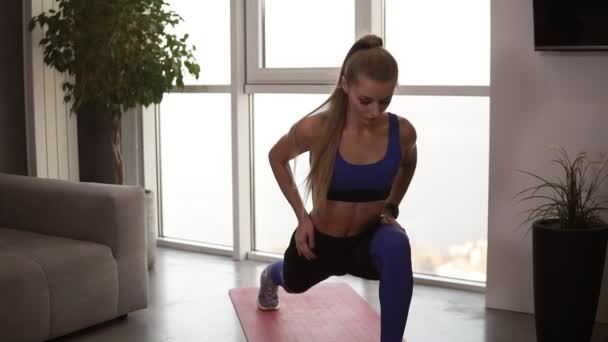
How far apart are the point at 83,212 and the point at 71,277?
325 mm

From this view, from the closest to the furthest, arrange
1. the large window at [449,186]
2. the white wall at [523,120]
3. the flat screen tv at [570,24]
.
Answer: the flat screen tv at [570,24] < the white wall at [523,120] < the large window at [449,186]

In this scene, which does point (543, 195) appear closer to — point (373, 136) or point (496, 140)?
point (496, 140)

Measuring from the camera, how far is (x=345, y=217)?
9.46 feet

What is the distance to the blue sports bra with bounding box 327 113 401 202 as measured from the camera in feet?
9.22

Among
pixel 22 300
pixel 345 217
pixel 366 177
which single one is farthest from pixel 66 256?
pixel 366 177

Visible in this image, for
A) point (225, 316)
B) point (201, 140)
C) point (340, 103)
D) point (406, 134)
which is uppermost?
point (340, 103)

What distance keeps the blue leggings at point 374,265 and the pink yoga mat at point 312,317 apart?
24 centimetres

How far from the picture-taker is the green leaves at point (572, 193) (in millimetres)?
3141

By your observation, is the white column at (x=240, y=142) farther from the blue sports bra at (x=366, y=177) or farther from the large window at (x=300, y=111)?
the blue sports bra at (x=366, y=177)

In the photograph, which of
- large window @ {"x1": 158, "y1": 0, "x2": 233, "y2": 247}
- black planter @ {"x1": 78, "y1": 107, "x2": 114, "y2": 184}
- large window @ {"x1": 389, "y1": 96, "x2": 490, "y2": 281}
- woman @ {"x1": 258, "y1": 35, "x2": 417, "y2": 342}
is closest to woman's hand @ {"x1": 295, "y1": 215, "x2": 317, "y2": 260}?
woman @ {"x1": 258, "y1": 35, "x2": 417, "y2": 342}

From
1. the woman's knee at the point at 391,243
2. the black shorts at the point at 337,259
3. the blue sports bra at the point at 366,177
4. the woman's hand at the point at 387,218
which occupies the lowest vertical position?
the black shorts at the point at 337,259

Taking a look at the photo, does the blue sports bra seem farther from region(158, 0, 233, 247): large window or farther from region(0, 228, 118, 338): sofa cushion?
region(158, 0, 233, 247): large window

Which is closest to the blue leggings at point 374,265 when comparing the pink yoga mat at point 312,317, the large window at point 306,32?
the pink yoga mat at point 312,317

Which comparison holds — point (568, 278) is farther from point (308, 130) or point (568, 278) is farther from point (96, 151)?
point (96, 151)
